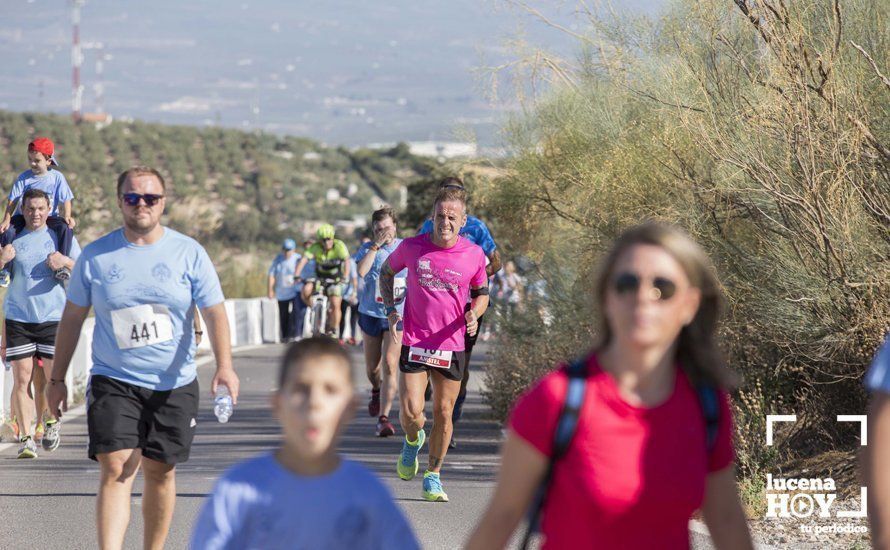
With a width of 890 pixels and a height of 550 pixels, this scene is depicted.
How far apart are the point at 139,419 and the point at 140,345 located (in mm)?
361

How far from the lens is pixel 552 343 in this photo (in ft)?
41.8

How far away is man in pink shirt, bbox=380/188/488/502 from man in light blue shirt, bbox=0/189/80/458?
3.42 meters

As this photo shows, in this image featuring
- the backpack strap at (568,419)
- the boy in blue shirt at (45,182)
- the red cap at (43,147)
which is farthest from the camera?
the red cap at (43,147)

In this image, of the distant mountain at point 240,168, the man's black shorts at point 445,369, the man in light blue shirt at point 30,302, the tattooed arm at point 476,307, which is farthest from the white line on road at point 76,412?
the distant mountain at point 240,168

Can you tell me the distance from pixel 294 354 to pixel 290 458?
0.28m

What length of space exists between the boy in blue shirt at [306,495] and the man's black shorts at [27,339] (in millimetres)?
8170

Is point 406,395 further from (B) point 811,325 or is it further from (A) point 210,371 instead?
(A) point 210,371

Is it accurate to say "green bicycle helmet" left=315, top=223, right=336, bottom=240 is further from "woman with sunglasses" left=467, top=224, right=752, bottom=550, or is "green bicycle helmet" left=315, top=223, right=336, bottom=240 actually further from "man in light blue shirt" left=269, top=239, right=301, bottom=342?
"woman with sunglasses" left=467, top=224, right=752, bottom=550

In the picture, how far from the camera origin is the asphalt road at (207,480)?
8266mm

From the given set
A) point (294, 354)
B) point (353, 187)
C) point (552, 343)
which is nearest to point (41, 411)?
point (552, 343)

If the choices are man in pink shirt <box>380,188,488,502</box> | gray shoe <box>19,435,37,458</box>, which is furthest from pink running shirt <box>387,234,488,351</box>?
gray shoe <box>19,435,37,458</box>

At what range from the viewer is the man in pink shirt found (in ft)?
30.2

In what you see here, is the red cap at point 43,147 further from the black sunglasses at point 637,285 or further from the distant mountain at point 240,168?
the distant mountain at point 240,168

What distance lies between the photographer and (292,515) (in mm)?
3568
